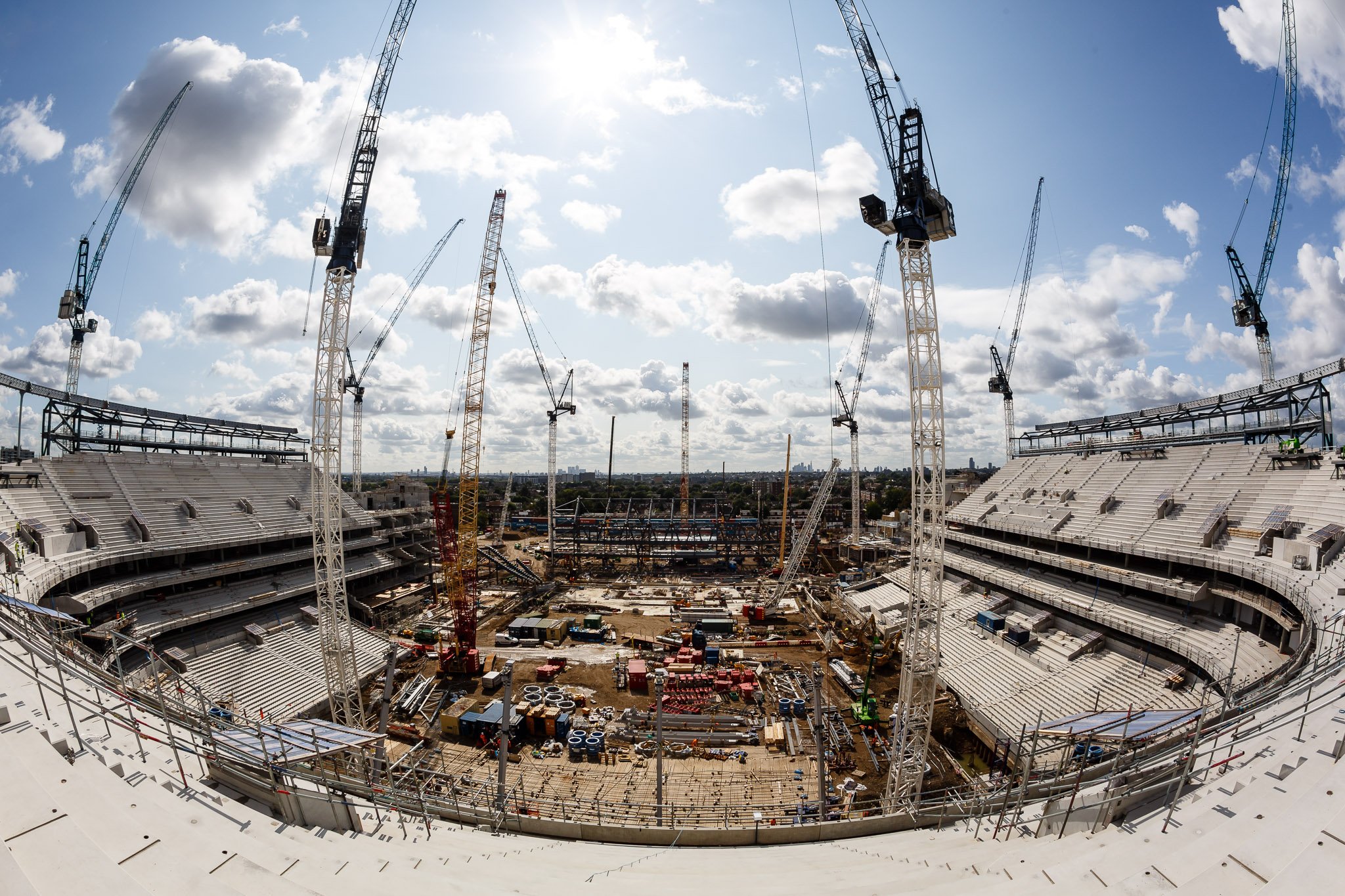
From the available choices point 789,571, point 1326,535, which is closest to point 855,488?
point 789,571

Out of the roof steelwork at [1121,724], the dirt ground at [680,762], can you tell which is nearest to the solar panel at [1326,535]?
the roof steelwork at [1121,724]

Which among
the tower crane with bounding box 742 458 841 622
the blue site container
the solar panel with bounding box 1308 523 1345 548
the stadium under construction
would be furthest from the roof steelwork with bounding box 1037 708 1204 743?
the tower crane with bounding box 742 458 841 622

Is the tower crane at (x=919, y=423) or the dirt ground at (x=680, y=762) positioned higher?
the tower crane at (x=919, y=423)

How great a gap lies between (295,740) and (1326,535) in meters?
37.2

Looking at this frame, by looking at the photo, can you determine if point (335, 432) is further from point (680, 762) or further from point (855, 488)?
point (855, 488)

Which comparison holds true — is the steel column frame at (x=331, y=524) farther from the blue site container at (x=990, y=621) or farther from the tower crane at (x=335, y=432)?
the blue site container at (x=990, y=621)

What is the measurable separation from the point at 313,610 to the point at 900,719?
114 ft

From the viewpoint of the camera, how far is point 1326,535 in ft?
76.3

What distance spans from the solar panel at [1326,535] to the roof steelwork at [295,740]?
34.8m

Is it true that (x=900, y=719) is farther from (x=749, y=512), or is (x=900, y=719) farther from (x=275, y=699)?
(x=749, y=512)

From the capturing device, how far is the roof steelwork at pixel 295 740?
37.5ft

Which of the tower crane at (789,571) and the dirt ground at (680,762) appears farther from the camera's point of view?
the tower crane at (789,571)

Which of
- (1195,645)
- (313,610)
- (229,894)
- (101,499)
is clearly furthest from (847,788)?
(101,499)

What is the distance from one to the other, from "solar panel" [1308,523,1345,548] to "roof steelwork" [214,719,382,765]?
114ft
